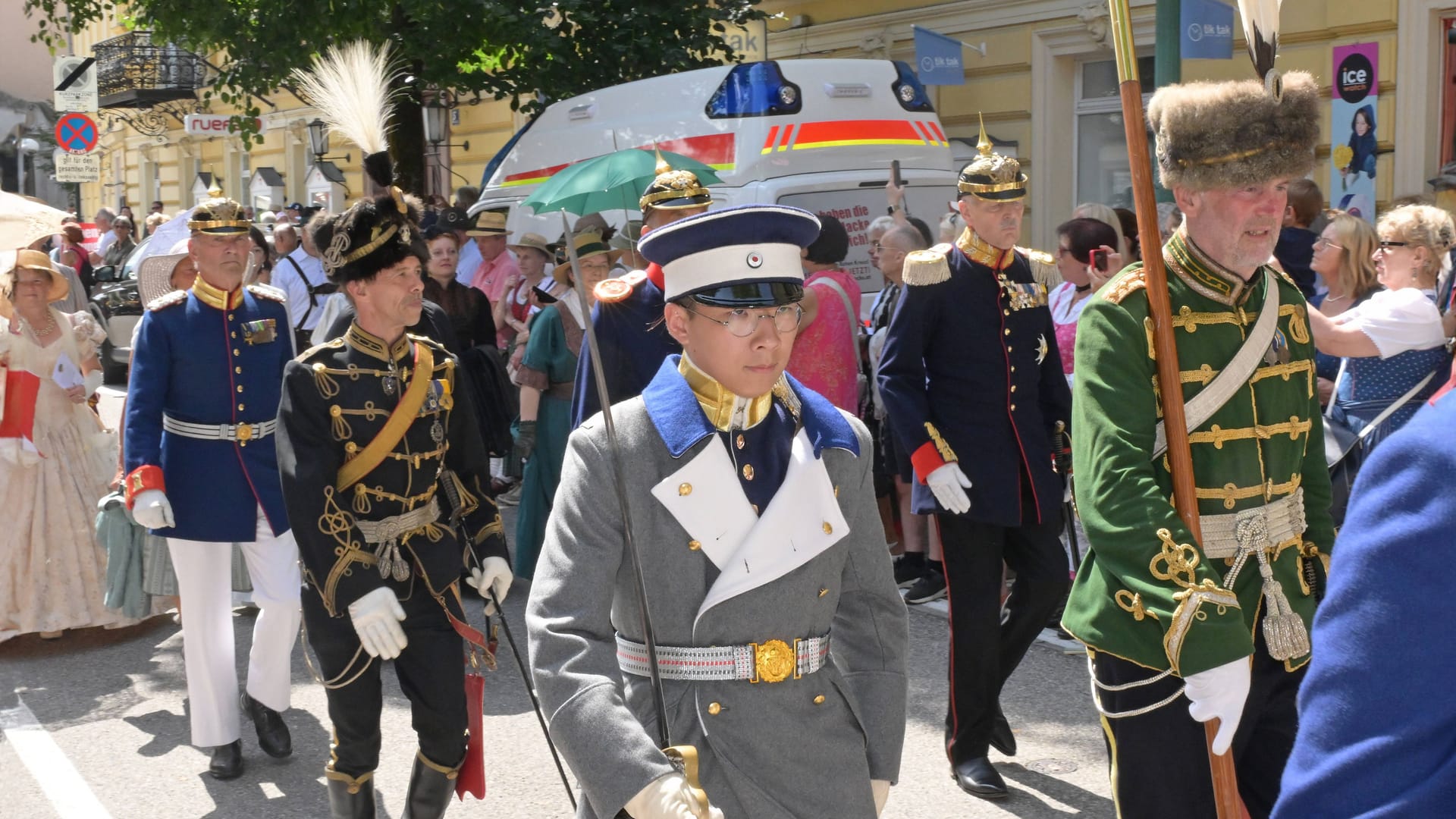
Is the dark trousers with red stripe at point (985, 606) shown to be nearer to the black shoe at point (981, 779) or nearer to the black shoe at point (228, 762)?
the black shoe at point (981, 779)

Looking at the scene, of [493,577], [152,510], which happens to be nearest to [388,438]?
[493,577]

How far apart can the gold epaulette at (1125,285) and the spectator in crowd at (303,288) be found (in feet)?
21.8

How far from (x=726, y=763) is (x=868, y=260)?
25.8ft

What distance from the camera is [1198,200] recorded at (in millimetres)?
3363

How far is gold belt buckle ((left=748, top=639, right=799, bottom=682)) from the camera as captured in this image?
2.71m

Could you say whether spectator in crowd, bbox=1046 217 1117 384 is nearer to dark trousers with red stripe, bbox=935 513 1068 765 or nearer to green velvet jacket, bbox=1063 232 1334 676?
dark trousers with red stripe, bbox=935 513 1068 765

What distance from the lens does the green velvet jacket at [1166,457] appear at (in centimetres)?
313

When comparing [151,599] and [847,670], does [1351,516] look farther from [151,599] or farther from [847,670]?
[151,599]

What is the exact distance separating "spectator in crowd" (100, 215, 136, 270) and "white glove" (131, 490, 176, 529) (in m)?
20.0

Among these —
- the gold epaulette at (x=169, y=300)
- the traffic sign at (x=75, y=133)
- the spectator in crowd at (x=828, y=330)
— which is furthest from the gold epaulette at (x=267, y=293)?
the traffic sign at (x=75, y=133)

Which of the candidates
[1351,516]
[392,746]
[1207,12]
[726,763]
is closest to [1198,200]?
[726,763]

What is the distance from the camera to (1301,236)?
7.38 m

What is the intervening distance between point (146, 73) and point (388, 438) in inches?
1459

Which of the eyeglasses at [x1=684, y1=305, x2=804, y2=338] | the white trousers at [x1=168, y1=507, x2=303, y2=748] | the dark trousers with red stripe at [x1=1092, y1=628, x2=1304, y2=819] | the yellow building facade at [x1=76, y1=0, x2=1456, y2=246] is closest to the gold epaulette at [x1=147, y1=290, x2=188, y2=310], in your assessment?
the white trousers at [x1=168, y1=507, x2=303, y2=748]
